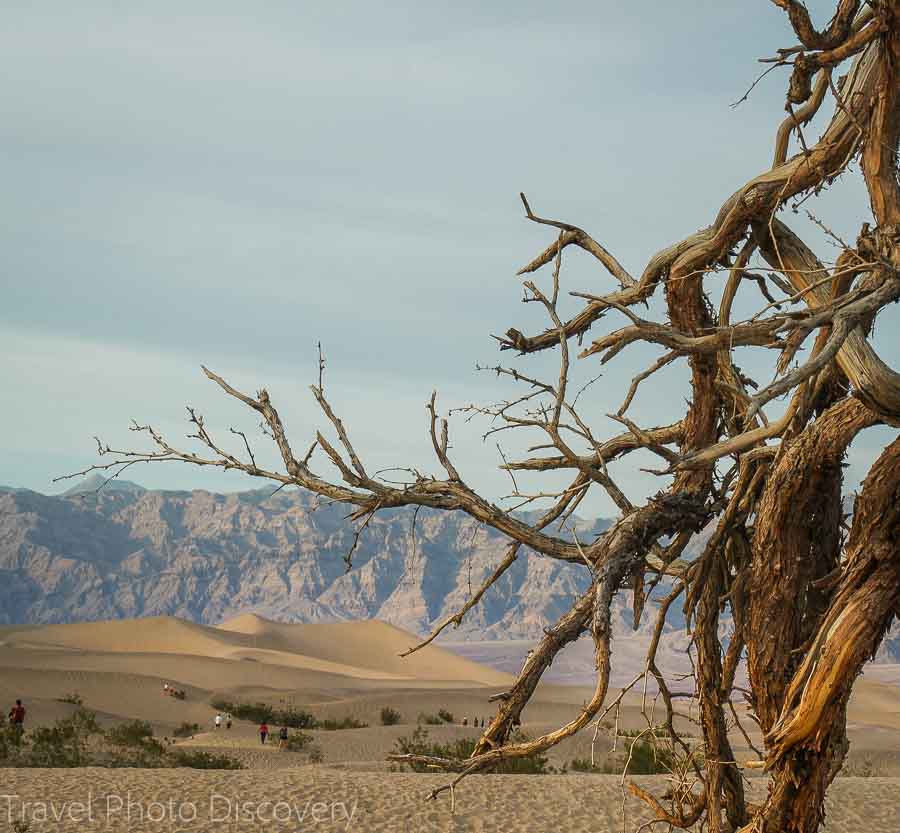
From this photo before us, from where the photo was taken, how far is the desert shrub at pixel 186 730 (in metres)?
35.6

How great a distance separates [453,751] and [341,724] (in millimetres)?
13031

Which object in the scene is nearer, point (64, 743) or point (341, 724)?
point (64, 743)

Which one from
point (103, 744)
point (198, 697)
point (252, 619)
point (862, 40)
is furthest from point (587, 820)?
point (252, 619)

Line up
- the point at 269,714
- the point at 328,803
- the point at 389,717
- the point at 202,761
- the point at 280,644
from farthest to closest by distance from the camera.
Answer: the point at 280,644 → the point at 389,717 → the point at 269,714 → the point at 202,761 → the point at 328,803

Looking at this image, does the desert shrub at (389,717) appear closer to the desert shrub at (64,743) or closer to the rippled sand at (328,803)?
the desert shrub at (64,743)

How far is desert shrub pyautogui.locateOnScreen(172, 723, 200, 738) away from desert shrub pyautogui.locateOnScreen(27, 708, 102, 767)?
9.05 ft

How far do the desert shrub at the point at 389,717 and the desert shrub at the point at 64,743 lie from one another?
11.2 meters

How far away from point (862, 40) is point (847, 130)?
40cm

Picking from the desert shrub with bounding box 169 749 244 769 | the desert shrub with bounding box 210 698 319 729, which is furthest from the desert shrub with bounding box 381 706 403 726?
the desert shrub with bounding box 169 749 244 769

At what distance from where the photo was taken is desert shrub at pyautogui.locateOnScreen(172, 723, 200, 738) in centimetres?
3562

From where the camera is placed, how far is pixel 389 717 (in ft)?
139

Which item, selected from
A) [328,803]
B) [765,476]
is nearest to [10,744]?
[328,803]

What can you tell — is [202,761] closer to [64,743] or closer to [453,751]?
[64,743]

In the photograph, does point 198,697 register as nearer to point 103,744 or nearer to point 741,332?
point 103,744
